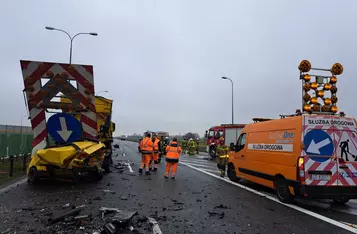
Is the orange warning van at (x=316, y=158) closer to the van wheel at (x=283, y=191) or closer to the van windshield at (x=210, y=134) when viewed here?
the van wheel at (x=283, y=191)

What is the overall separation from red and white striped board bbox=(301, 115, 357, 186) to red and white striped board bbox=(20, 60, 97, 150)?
609 cm

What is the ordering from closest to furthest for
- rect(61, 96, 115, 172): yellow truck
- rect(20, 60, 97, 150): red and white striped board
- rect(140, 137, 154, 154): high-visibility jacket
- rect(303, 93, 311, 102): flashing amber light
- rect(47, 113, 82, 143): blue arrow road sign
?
rect(303, 93, 311, 102): flashing amber light < rect(20, 60, 97, 150): red and white striped board < rect(47, 113, 82, 143): blue arrow road sign < rect(61, 96, 115, 172): yellow truck < rect(140, 137, 154, 154): high-visibility jacket

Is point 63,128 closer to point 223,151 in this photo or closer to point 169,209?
point 169,209

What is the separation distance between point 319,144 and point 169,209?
3821 mm

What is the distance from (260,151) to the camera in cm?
899

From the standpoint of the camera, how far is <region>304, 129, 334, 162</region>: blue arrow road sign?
706 cm

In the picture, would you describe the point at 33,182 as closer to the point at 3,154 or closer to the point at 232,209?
the point at 232,209

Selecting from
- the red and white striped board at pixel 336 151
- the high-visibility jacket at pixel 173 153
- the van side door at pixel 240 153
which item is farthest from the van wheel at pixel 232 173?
the red and white striped board at pixel 336 151

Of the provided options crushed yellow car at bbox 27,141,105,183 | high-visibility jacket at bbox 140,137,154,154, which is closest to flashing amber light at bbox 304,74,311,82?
crushed yellow car at bbox 27,141,105,183

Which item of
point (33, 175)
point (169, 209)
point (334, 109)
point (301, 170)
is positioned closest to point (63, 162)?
point (33, 175)

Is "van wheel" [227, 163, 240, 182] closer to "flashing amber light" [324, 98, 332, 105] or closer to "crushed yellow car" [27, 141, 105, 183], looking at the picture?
"flashing amber light" [324, 98, 332, 105]

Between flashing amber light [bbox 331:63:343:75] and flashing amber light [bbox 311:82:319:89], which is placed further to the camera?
flashing amber light [bbox 331:63:343:75]

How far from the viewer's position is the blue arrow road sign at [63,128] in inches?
341

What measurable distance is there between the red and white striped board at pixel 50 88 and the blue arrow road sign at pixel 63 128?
9.0 inches
